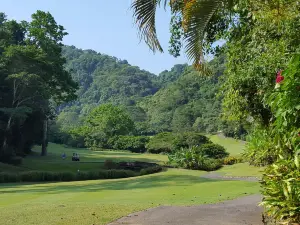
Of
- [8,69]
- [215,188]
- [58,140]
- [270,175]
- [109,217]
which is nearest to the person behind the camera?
[270,175]

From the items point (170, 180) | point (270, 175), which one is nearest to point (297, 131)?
point (270, 175)

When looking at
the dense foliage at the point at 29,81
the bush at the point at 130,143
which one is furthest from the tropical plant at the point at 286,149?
the bush at the point at 130,143

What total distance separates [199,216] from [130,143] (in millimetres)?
61252

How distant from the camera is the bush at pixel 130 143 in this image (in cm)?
6979

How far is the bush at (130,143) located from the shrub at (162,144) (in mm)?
5966

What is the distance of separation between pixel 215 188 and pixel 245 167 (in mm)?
16458

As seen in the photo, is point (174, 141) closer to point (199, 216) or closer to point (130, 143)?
point (130, 143)

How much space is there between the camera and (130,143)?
7212 centimetres

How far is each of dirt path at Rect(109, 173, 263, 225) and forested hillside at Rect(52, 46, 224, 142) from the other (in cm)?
1951

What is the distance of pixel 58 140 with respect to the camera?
272ft

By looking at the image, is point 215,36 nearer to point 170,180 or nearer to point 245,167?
point 170,180

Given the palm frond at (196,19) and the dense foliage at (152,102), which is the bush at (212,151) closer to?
the dense foliage at (152,102)

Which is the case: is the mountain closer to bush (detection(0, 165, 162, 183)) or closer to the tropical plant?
the tropical plant

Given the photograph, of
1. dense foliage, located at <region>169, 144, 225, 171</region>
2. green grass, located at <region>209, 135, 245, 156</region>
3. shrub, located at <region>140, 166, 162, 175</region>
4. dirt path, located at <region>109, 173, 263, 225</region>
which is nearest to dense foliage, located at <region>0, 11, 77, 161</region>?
shrub, located at <region>140, 166, 162, 175</region>
